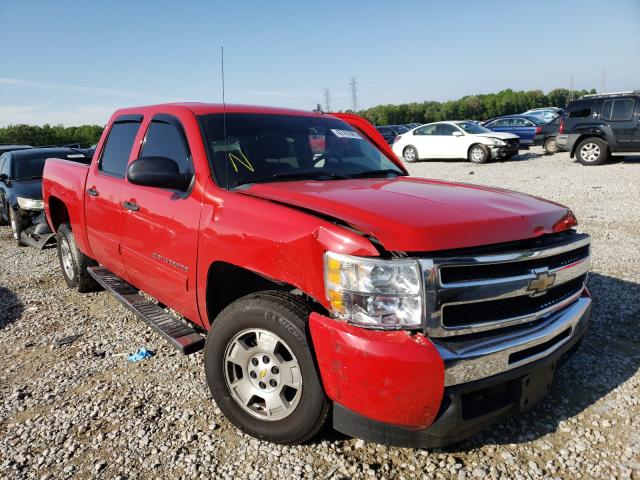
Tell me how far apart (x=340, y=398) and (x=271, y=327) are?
19.2 inches

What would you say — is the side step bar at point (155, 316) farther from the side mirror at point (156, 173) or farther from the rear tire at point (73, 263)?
the side mirror at point (156, 173)

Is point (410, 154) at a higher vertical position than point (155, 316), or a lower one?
higher

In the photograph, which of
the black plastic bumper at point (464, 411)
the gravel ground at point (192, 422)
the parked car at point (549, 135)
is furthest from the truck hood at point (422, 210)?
the parked car at point (549, 135)

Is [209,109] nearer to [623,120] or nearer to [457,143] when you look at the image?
[623,120]

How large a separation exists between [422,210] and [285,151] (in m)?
1.35

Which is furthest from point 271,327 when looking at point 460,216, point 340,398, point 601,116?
point 601,116

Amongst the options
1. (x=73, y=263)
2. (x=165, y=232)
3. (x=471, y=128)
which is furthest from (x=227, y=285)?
(x=471, y=128)

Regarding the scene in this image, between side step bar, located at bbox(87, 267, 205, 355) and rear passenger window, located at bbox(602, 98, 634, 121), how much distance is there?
48.2 ft

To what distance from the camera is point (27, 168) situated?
884cm

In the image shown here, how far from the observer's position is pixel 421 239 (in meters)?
2.05

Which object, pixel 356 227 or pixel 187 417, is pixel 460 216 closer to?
pixel 356 227

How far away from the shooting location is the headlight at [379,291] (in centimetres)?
202

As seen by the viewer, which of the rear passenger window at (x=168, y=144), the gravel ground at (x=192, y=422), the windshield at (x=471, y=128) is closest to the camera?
the gravel ground at (x=192, y=422)

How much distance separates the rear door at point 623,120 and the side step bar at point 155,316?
14681 millimetres
